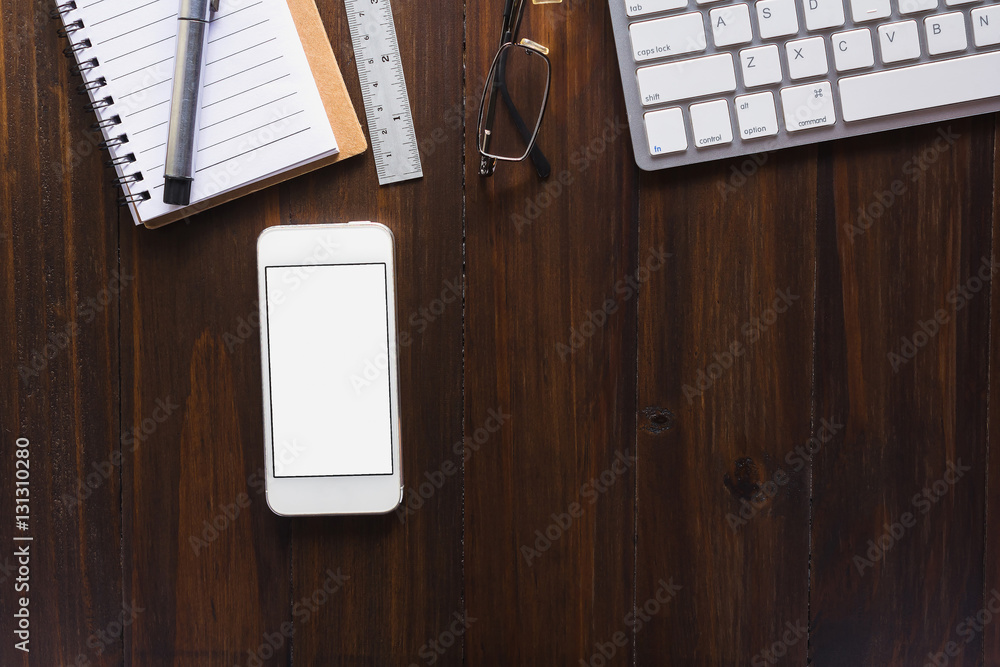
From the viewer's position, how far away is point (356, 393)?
20.8 inches

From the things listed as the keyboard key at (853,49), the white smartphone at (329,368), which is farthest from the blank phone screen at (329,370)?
the keyboard key at (853,49)

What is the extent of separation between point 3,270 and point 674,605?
2.49 feet

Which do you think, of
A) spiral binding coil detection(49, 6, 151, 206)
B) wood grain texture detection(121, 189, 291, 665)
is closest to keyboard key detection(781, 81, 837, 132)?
wood grain texture detection(121, 189, 291, 665)

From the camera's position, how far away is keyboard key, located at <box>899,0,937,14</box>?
509 millimetres

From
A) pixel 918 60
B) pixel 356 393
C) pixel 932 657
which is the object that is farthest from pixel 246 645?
pixel 918 60

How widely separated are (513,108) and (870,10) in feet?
1.12

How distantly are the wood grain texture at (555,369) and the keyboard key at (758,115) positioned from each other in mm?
113

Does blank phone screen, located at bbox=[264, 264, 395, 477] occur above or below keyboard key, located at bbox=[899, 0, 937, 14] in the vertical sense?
below

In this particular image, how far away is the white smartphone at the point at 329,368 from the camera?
52 centimetres

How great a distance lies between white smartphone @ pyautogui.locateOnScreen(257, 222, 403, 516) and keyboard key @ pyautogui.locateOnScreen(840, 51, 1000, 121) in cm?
46

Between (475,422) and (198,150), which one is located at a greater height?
(198,150)

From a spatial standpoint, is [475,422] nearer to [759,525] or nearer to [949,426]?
[759,525]

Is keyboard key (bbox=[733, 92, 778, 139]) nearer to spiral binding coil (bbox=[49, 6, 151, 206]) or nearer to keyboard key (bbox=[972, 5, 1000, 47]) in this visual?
keyboard key (bbox=[972, 5, 1000, 47])

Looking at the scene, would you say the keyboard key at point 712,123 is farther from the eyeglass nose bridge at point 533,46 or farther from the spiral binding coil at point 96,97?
the spiral binding coil at point 96,97
